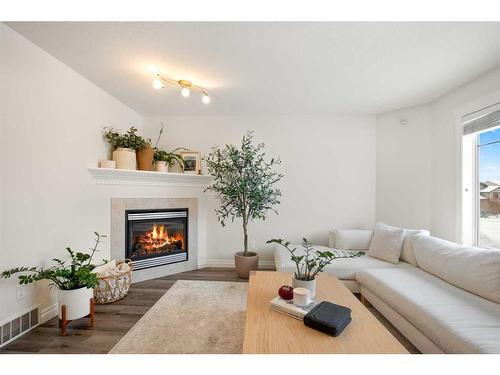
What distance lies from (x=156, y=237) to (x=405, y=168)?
372 cm

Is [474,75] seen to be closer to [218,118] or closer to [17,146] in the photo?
[218,118]

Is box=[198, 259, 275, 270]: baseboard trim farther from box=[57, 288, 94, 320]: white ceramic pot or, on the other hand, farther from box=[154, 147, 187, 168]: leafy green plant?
box=[57, 288, 94, 320]: white ceramic pot

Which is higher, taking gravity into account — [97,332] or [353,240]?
[353,240]

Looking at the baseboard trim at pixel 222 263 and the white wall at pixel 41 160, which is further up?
the white wall at pixel 41 160

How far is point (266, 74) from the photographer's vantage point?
215cm

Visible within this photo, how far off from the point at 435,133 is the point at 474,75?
2.68 ft

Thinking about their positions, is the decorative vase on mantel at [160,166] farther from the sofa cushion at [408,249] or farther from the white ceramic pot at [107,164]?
the sofa cushion at [408,249]

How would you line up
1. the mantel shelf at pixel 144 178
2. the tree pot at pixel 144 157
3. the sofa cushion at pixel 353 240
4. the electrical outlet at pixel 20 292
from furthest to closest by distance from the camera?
the sofa cushion at pixel 353 240 → the tree pot at pixel 144 157 → the mantel shelf at pixel 144 178 → the electrical outlet at pixel 20 292

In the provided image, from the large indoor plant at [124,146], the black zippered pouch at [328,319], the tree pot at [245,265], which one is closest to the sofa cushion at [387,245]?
the tree pot at [245,265]

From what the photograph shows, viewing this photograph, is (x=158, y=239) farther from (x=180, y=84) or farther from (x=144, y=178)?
(x=180, y=84)

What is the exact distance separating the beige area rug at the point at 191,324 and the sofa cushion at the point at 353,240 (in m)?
1.47

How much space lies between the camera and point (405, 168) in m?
3.08

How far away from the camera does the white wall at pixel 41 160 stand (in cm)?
158

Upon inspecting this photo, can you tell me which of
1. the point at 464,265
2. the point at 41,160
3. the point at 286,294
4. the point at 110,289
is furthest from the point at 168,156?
the point at 464,265
